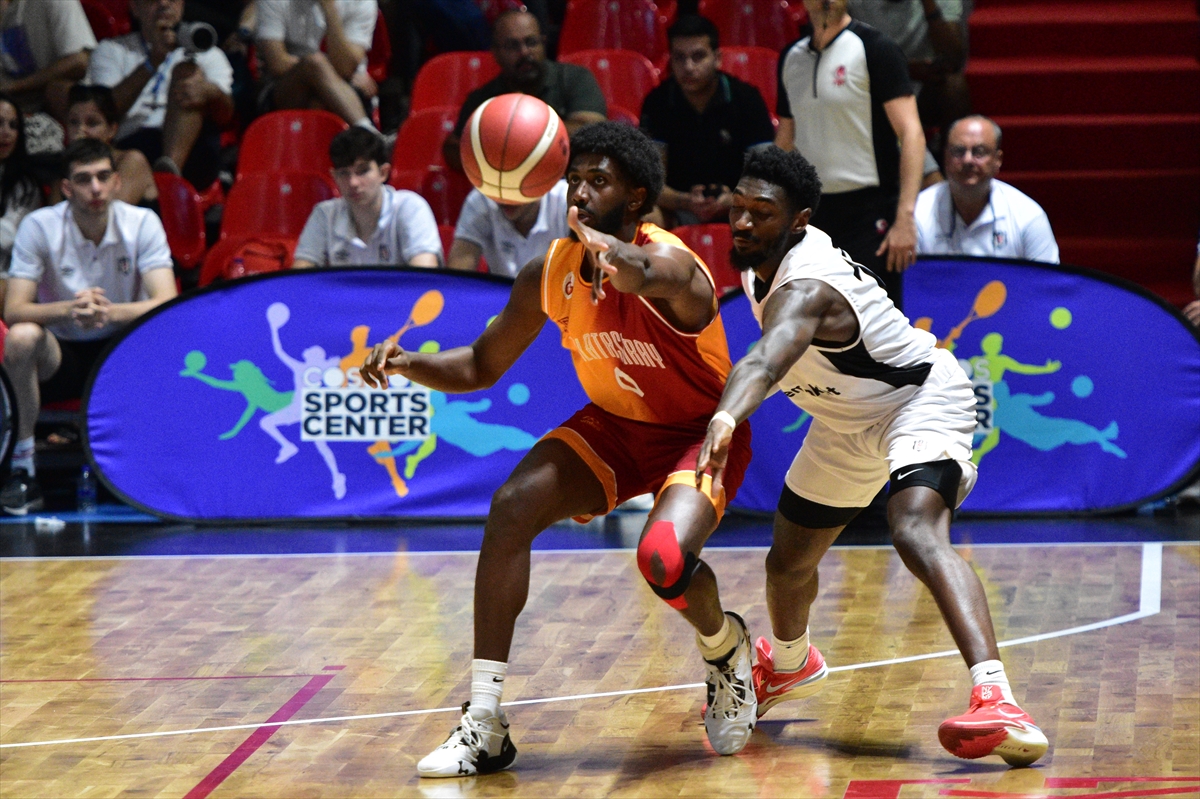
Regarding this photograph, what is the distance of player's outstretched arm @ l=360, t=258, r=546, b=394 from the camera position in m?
4.56

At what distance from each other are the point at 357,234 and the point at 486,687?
435cm

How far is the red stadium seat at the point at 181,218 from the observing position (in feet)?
30.7

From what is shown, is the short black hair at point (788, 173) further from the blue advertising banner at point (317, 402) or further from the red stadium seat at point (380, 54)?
the red stadium seat at point (380, 54)

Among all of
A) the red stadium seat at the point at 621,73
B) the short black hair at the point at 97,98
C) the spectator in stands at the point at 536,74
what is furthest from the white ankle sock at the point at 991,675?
the short black hair at the point at 97,98

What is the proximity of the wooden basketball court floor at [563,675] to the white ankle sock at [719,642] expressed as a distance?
27 cm

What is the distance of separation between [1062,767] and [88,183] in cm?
582

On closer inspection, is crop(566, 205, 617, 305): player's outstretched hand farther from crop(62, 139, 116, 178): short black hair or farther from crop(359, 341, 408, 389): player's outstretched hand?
crop(62, 139, 116, 178): short black hair

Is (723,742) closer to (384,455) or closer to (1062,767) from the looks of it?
(1062,767)

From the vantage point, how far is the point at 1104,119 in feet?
33.9

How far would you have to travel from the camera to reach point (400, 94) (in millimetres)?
10531

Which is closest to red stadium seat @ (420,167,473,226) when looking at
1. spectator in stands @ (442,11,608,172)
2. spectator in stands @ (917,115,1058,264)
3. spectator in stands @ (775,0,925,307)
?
spectator in stands @ (442,11,608,172)

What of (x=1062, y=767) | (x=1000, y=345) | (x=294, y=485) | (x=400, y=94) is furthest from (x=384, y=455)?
(x=1062, y=767)

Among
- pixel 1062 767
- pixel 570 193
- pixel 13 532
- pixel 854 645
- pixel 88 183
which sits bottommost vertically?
pixel 13 532

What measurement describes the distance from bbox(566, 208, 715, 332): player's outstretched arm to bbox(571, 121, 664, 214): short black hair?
17 centimetres
